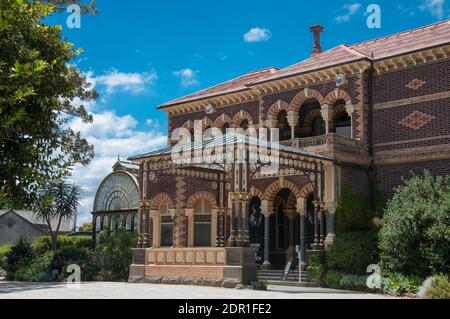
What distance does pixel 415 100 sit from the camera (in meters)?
21.5

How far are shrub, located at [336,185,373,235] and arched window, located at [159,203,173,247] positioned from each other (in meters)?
Answer: 9.96

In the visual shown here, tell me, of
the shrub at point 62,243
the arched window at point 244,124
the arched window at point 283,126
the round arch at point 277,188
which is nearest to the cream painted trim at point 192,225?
the round arch at point 277,188

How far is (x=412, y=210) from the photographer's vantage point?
17094 millimetres

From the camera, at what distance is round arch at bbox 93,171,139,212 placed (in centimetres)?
3412

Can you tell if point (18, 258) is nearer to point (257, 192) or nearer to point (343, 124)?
point (257, 192)

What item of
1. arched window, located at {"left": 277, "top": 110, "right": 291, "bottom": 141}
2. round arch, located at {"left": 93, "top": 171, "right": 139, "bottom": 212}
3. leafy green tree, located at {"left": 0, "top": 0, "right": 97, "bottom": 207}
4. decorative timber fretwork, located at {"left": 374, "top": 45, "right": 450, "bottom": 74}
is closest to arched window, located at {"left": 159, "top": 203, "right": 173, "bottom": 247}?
round arch, located at {"left": 93, "top": 171, "right": 139, "bottom": 212}

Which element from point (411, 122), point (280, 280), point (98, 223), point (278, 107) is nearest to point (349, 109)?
point (411, 122)

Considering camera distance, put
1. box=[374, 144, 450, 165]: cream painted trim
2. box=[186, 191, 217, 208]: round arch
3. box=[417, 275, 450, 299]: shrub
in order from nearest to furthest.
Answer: box=[417, 275, 450, 299]: shrub
box=[374, 144, 450, 165]: cream painted trim
box=[186, 191, 217, 208]: round arch

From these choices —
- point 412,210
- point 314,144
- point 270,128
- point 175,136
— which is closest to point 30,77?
point 412,210

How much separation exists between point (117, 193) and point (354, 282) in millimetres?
19722

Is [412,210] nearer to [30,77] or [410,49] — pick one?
[410,49]

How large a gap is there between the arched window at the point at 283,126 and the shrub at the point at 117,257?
25.0 feet

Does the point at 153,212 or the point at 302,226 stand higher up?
the point at 153,212

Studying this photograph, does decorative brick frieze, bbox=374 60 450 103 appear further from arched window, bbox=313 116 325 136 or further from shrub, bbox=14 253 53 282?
shrub, bbox=14 253 53 282
